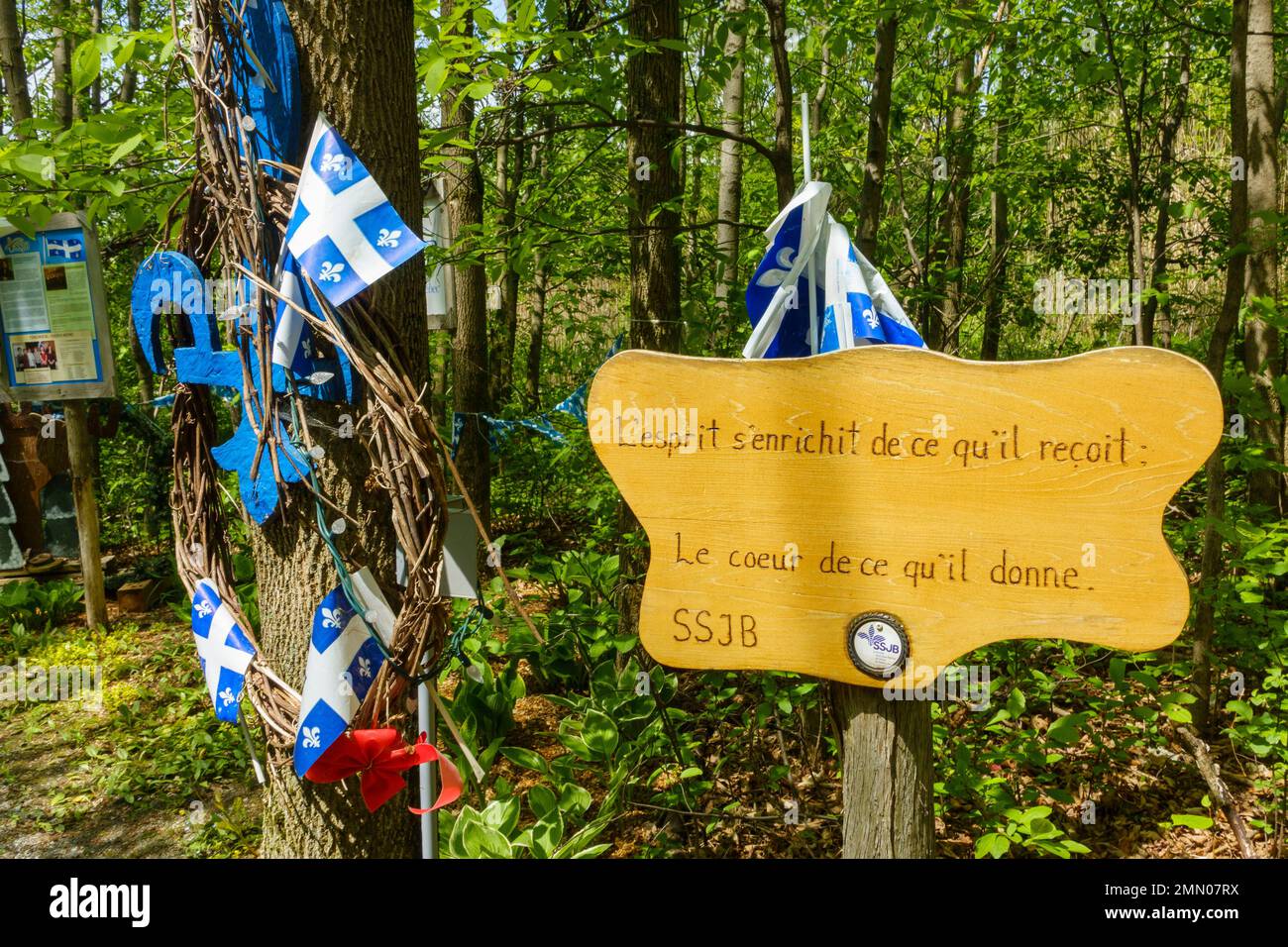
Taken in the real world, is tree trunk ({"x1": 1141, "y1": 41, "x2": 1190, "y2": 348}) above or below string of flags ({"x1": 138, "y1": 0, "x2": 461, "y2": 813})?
above

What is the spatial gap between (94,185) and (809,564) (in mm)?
2187

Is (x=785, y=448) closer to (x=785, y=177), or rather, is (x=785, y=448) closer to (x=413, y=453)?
(x=413, y=453)

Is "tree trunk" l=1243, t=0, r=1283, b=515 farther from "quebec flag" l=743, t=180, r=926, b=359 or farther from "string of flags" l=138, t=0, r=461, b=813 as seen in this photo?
"string of flags" l=138, t=0, r=461, b=813

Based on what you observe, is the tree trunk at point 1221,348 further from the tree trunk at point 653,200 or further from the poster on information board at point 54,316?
the poster on information board at point 54,316

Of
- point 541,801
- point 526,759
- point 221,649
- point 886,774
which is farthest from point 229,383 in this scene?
point 526,759

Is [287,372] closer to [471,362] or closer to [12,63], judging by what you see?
[471,362]

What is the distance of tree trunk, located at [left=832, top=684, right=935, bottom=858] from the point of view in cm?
177

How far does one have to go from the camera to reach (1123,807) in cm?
328

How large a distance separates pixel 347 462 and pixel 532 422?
3775mm

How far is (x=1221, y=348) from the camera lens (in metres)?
3.19

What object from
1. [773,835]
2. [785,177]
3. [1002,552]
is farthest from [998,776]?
[785,177]

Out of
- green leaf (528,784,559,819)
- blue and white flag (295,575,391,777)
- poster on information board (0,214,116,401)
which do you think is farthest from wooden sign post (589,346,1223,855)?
poster on information board (0,214,116,401)

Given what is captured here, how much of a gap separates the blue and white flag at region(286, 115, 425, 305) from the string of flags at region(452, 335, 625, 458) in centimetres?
316

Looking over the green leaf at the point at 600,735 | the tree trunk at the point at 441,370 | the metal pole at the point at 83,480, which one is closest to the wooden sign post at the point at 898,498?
the green leaf at the point at 600,735
